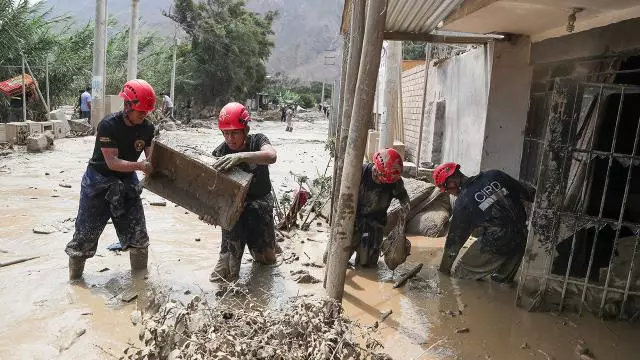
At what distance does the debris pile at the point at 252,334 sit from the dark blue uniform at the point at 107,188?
68.4 inches

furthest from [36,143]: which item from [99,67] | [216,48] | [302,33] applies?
[302,33]

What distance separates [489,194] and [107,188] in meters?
3.45

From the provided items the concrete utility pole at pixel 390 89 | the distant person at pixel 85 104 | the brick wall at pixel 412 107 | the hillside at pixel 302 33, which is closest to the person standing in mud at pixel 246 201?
the concrete utility pole at pixel 390 89

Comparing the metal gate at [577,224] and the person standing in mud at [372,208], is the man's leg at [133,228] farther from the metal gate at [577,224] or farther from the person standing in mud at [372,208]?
the metal gate at [577,224]

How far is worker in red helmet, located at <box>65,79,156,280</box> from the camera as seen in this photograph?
160 inches

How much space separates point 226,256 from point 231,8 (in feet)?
112

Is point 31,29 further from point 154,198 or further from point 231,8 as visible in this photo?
point 231,8

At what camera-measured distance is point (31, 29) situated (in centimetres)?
1627

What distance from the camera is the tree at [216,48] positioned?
33.1 meters

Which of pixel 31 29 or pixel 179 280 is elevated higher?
pixel 31 29

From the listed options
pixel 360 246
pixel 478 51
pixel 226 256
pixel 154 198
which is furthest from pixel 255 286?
pixel 478 51

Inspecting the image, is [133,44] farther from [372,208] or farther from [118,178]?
[372,208]

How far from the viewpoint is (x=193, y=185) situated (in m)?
4.34

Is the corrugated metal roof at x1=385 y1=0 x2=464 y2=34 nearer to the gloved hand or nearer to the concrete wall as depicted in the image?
the concrete wall
